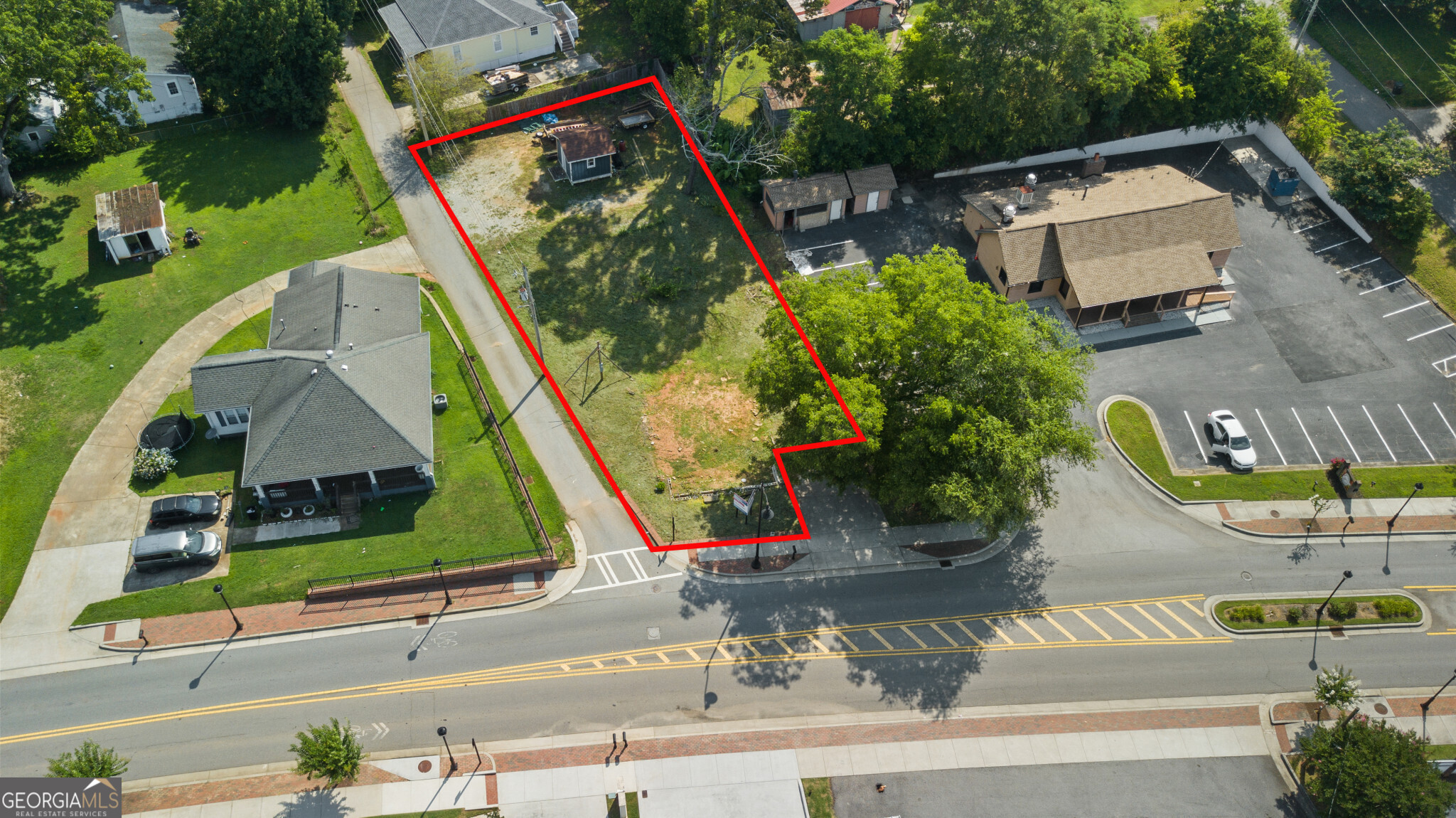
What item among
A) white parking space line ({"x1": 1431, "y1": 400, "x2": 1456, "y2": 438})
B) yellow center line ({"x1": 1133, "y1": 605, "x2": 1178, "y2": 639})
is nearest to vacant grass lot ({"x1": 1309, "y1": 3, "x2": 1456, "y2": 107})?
white parking space line ({"x1": 1431, "y1": 400, "x2": 1456, "y2": 438})

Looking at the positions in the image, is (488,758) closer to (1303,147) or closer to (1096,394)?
(1096,394)

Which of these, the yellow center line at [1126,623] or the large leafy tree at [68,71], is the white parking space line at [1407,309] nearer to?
the yellow center line at [1126,623]

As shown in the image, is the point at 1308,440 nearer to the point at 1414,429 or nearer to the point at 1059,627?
the point at 1414,429

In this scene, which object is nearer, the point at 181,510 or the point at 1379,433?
the point at 181,510

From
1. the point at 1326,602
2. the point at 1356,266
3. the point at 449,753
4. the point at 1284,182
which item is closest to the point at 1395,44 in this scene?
the point at 1284,182

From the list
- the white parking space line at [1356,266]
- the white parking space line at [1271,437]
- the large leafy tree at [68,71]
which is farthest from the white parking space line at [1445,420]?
the large leafy tree at [68,71]

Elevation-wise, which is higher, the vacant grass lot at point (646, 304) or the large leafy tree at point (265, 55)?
the large leafy tree at point (265, 55)

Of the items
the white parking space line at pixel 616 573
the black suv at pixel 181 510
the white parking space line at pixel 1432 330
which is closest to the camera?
the black suv at pixel 181 510

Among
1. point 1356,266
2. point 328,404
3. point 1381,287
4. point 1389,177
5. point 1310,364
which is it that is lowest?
point 1310,364

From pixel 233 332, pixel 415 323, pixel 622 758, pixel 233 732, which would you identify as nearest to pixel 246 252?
pixel 233 332
